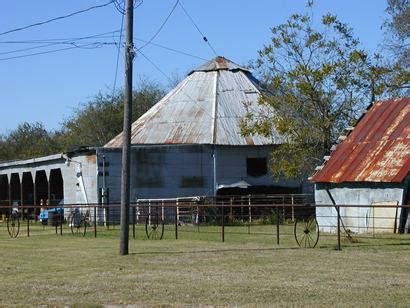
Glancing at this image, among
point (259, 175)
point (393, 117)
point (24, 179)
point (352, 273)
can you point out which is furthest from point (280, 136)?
point (352, 273)

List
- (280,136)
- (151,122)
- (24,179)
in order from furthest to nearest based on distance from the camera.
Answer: (24,179), (151,122), (280,136)

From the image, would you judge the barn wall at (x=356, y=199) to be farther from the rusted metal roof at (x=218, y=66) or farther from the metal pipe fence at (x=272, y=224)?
the rusted metal roof at (x=218, y=66)

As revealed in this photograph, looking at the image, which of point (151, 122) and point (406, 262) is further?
point (151, 122)

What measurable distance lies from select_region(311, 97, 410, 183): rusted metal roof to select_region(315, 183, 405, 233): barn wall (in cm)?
55

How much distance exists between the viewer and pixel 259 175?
1766 inches

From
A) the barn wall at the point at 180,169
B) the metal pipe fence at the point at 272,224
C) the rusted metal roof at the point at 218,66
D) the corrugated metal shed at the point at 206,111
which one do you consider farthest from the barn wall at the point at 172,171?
the rusted metal roof at the point at 218,66

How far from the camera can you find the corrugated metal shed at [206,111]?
44.5m

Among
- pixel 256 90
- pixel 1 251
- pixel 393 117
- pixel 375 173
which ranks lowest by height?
pixel 1 251

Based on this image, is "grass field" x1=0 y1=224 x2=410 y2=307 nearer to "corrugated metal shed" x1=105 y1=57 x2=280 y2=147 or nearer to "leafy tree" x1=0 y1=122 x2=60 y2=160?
"corrugated metal shed" x1=105 y1=57 x2=280 y2=147

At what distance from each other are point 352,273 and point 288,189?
30076mm

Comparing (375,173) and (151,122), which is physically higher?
(151,122)

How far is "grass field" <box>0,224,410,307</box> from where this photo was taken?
12.2 meters

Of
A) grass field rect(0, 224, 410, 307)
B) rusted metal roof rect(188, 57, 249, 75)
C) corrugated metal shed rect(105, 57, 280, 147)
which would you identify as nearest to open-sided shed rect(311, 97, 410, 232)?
grass field rect(0, 224, 410, 307)

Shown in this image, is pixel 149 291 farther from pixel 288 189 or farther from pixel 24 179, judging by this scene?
pixel 24 179
